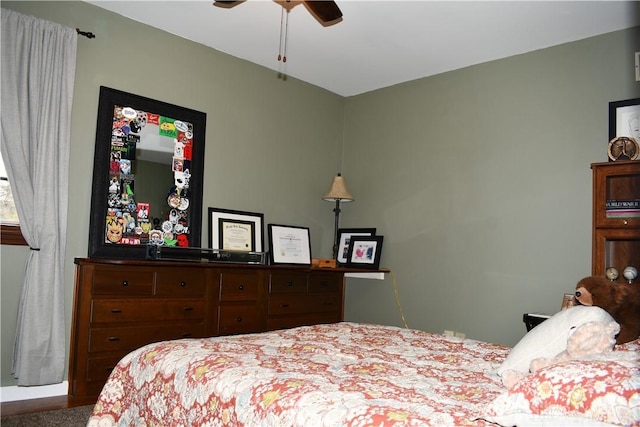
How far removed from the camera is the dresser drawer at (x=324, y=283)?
4223mm

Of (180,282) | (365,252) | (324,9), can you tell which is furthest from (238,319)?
(324,9)

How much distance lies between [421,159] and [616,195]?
1.72 metres

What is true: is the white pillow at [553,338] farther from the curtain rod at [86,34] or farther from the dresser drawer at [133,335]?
the curtain rod at [86,34]

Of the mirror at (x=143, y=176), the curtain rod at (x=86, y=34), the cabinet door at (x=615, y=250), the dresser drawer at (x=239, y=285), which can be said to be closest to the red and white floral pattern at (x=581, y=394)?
the cabinet door at (x=615, y=250)

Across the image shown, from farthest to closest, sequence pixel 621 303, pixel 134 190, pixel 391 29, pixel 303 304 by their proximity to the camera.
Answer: pixel 303 304 → pixel 391 29 → pixel 134 190 → pixel 621 303

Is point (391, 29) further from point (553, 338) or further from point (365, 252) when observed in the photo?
point (553, 338)

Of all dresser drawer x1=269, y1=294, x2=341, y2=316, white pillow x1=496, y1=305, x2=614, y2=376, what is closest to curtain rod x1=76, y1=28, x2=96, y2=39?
dresser drawer x1=269, y1=294, x2=341, y2=316

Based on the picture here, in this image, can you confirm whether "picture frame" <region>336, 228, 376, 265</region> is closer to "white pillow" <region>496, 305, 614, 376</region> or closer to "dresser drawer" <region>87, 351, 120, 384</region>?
"dresser drawer" <region>87, 351, 120, 384</region>

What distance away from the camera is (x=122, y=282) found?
120 inches

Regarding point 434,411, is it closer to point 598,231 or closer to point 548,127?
point 598,231

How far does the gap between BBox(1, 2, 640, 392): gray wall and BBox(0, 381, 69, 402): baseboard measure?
144 millimetres

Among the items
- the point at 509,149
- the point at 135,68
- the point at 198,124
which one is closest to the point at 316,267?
the point at 198,124

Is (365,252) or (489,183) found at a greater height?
(489,183)

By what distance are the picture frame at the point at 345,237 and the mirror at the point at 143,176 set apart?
1.52 meters
